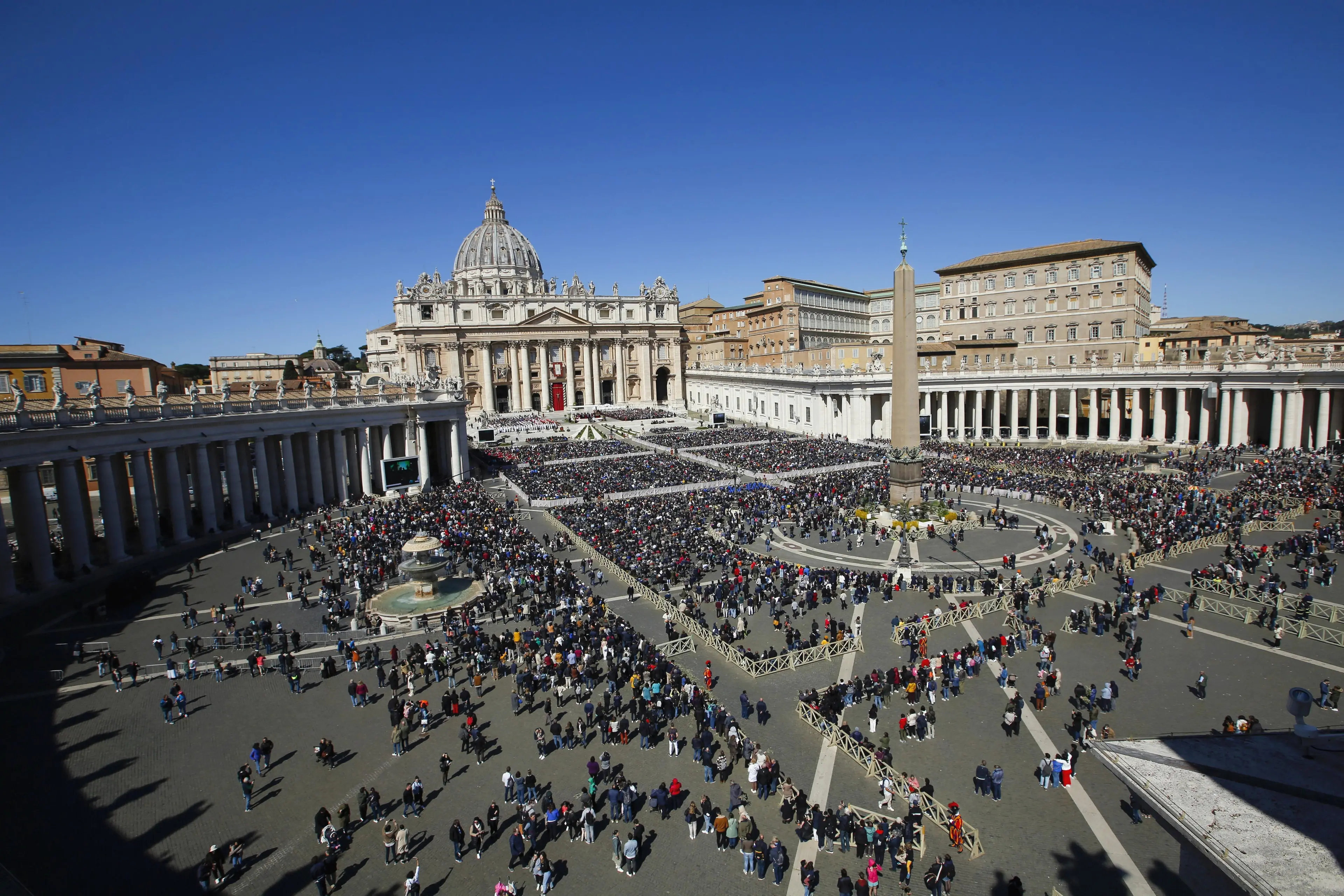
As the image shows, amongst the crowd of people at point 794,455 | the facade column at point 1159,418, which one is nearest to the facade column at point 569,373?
the crowd of people at point 794,455

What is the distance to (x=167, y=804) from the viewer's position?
12742 mm

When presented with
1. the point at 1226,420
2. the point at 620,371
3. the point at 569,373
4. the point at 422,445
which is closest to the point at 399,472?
the point at 422,445

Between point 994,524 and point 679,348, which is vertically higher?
point 679,348

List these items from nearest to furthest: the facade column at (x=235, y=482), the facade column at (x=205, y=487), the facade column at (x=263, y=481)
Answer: the facade column at (x=205, y=487), the facade column at (x=235, y=482), the facade column at (x=263, y=481)

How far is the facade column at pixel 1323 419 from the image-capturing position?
142 feet

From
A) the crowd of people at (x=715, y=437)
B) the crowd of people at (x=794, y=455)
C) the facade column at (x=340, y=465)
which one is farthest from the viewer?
the crowd of people at (x=715, y=437)

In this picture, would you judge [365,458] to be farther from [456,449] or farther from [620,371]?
[620,371]

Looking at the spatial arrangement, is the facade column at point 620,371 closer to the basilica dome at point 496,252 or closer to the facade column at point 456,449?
the basilica dome at point 496,252

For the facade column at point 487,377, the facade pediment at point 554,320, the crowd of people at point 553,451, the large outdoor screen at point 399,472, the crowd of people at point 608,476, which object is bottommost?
the crowd of people at point 608,476

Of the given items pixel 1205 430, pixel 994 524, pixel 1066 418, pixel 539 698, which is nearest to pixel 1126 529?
pixel 994 524

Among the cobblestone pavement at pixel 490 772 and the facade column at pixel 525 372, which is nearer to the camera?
the cobblestone pavement at pixel 490 772

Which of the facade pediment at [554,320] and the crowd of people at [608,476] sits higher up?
the facade pediment at [554,320]

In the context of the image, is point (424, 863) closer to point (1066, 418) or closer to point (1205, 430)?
point (1205, 430)

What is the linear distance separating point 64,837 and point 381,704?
5954 millimetres
